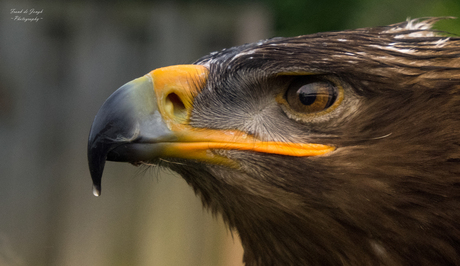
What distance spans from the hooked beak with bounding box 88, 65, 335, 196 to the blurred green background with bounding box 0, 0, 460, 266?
2519 millimetres

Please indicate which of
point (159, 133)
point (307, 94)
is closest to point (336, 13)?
point (307, 94)

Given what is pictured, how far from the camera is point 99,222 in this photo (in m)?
4.04

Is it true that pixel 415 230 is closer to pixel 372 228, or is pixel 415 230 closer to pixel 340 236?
pixel 372 228

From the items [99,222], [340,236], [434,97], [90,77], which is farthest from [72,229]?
[434,97]

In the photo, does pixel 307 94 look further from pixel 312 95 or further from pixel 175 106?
pixel 175 106

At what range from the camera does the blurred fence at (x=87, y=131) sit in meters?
3.88

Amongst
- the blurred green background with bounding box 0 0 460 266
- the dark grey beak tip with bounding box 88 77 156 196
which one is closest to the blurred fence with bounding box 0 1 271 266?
the blurred green background with bounding box 0 0 460 266

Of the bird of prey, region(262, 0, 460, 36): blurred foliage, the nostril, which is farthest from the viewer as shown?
region(262, 0, 460, 36): blurred foliage

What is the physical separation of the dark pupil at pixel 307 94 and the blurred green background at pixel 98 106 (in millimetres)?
2601

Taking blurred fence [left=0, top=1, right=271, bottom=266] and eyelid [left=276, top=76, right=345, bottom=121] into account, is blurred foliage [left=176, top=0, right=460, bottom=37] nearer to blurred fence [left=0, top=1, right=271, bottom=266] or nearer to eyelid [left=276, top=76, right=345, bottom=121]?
blurred fence [left=0, top=1, right=271, bottom=266]

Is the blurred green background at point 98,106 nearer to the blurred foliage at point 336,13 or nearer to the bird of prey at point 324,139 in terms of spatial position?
the blurred foliage at point 336,13

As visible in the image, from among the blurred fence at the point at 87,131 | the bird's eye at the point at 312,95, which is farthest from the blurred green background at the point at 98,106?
the bird's eye at the point at 312,95

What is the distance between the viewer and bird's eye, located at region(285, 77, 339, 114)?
1.40 meters

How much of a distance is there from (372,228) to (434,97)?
19.2 inches
